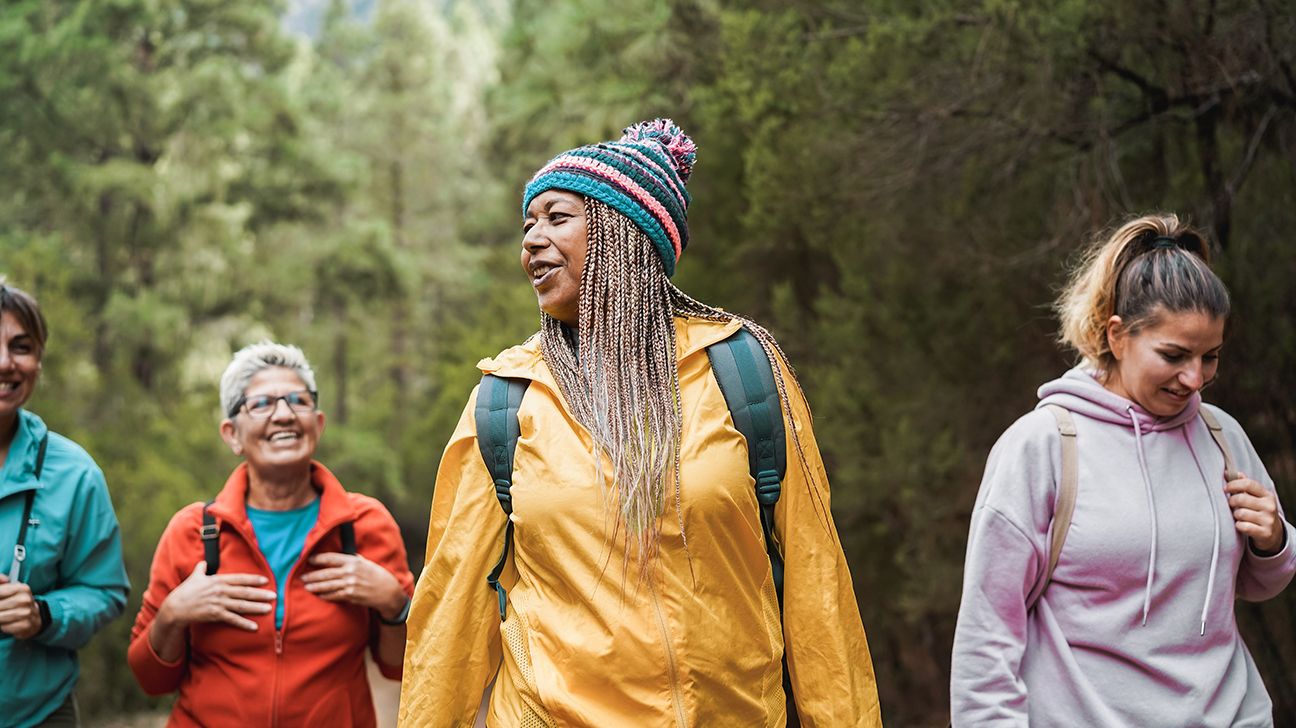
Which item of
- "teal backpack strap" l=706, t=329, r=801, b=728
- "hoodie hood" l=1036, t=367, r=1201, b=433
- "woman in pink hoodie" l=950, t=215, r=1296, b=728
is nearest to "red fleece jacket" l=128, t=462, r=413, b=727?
"teal backpack strap" l=706, t=329, r=801, b=728

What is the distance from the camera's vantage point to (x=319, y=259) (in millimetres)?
20219

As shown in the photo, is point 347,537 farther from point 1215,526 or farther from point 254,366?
point 1215,526

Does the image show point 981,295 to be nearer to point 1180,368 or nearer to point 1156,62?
point 1156,62

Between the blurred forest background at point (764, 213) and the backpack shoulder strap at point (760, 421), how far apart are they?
3594 mm

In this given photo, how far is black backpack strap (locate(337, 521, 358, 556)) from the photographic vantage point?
3.92 meters

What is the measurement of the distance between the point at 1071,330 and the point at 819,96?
5293 mm

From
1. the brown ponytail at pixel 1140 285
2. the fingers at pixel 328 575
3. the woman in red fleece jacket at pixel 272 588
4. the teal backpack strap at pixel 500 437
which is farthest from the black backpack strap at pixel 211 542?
the brown ponytail at pixel 1140 285

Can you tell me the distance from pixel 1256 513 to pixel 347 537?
2578 millimetres

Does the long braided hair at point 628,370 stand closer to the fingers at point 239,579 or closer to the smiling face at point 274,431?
the smiling face at point 274,431

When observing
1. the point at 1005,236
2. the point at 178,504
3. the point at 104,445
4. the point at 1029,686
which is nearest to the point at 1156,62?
the point at 1005,236

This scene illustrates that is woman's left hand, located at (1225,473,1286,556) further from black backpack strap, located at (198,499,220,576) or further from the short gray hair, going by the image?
black backpack strap, located at (198,499,220,576)

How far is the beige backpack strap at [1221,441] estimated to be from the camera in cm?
293

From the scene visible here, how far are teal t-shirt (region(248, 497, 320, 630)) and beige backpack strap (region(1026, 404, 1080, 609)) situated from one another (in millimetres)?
2230

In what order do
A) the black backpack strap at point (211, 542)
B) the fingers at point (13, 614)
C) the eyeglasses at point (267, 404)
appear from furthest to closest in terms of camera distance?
the eyeglasses at point (267, 404) < the black backpack strap at point (211, 542) < the fingers at point (13, 614)
